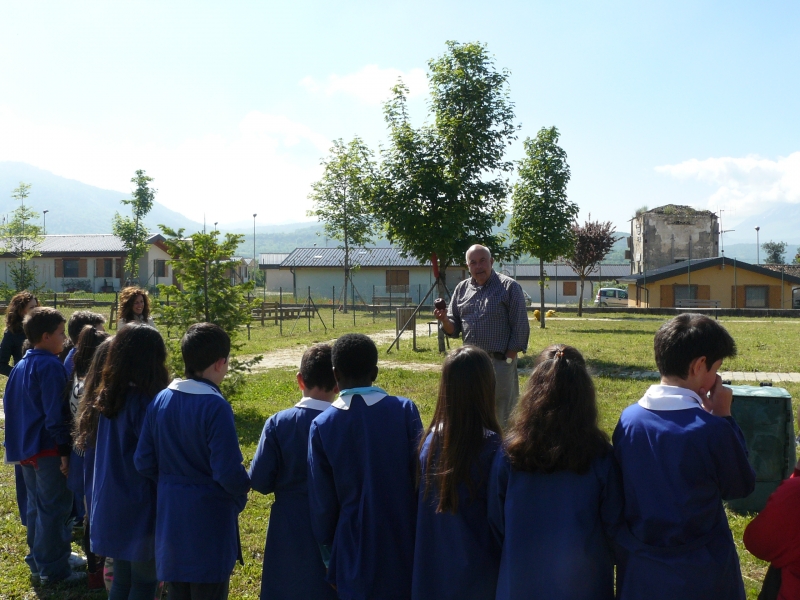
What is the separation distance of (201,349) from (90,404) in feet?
2.72

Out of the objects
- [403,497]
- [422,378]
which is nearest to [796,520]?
[403,497]

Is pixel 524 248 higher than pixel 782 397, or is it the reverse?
pixel 524 248

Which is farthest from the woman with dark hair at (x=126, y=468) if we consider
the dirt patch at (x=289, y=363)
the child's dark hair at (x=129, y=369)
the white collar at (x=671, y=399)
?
the dirt patch at (x=289, y=363)

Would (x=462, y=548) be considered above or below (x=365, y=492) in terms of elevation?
below

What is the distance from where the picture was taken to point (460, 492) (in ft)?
8.79

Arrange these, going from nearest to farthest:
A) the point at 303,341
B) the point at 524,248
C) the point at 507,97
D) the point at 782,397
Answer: the point at 782,397, the point at 507,97, the point at 303,341, the point at 524,248

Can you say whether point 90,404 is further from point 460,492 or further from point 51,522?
point 460,492

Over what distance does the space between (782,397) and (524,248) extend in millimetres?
20888

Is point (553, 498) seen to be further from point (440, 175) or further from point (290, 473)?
point (440, 175)

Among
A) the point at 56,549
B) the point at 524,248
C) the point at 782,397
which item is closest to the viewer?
the point at 56,549

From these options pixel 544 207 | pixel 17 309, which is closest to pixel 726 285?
pixel 544 207

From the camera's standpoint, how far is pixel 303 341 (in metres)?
20.0

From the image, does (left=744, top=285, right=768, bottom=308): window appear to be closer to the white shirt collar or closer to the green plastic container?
the green plastic container

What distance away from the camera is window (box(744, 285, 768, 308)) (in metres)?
42.4
